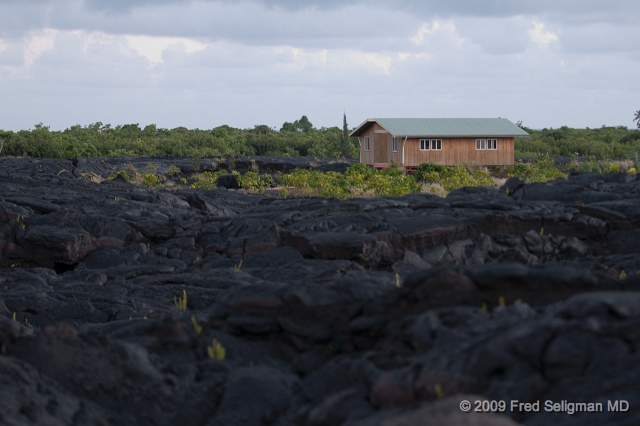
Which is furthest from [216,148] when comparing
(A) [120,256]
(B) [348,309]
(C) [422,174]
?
(B) [348,309]

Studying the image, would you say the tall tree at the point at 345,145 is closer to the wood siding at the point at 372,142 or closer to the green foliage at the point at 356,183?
the wood siding at the point at 372,142

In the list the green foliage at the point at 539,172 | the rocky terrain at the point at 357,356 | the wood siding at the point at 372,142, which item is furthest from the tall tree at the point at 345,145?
the rocky terrain at the point at 357,356

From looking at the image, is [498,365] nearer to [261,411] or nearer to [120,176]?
[261,411]

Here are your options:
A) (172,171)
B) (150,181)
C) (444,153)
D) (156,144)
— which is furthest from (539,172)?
(156,144)

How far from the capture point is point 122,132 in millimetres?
84938

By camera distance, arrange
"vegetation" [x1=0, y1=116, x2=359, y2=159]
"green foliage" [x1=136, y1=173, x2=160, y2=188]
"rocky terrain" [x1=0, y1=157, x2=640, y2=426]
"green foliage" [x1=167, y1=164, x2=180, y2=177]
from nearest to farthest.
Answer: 1. "rocky terrain" [x1=0, y1=157, x2=640, y2=426]
2. "green foliage" [x1=136, y1=173, x2=160, y2=188]
3. "green foliage" [x1=167, y1=164, x2=180, y2=177]
4. "vegetation" [x1=0, y1=116, x2=359, y2=159]

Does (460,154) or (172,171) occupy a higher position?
(460,154)

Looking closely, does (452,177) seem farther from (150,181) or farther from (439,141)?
(439,141)

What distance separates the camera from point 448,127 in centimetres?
4425

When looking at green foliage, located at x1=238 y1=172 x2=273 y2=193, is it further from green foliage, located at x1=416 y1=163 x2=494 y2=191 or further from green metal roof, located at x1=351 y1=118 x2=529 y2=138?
green metal roof, located at x1=351 y1=118 x2=529 y2=138

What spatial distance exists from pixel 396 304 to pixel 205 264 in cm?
1002

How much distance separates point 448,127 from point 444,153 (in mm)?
1967

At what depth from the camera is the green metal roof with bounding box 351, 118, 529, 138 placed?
42625 mm

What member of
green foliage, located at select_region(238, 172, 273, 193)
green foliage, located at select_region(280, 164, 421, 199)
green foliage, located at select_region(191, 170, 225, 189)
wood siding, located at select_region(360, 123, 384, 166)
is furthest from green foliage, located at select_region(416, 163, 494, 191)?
green foliage, located at select_region(191, 170, 225, 189)
